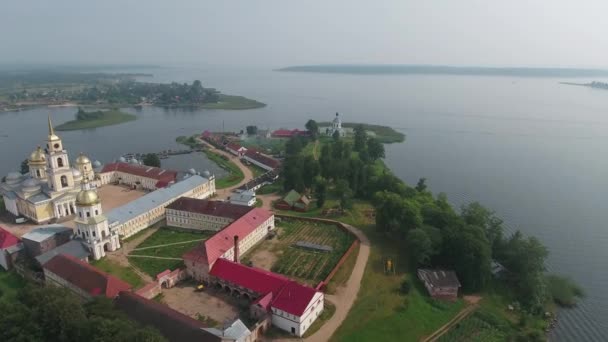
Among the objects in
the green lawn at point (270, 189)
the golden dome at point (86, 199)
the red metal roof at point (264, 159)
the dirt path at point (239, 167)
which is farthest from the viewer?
the red metal roof at point (264, 159)

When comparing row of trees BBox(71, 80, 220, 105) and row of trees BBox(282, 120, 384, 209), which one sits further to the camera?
row of trees BBox(71, 80, 220, 105)

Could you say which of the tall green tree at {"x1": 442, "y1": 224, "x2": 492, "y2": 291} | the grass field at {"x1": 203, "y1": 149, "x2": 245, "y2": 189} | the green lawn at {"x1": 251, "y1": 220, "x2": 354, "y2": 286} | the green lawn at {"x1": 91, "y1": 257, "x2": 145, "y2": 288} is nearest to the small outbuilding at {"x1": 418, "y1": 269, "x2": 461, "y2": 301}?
the tall green tree at {"x1": 442, "y1": 224, "x2": 492, "y2": 291}

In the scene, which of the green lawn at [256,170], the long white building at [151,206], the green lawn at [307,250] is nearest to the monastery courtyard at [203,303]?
the green lawn at [307,250]

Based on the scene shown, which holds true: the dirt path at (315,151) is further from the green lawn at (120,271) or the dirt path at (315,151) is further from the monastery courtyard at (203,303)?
the monastery courtyard at (203,303)

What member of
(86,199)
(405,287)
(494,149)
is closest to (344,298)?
(405,287)

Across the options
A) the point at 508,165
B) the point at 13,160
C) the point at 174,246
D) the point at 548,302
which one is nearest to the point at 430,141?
the point at 508,165

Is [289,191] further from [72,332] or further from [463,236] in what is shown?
[72,332]

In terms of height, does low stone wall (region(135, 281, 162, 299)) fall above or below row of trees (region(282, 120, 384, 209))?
below

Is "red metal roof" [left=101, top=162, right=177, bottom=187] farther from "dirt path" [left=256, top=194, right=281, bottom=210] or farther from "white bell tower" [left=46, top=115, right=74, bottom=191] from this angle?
"dirt path" [left=256, top=194, right=281, bottom=210]
